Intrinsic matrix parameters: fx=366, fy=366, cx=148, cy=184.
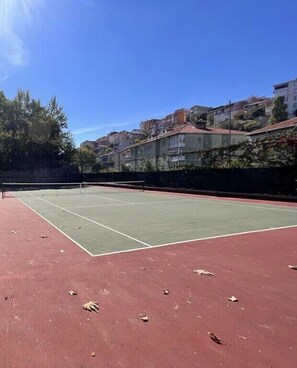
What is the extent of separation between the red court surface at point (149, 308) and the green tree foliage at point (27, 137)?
148ft

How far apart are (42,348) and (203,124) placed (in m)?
62.9

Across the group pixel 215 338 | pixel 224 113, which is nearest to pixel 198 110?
pixel 224 113

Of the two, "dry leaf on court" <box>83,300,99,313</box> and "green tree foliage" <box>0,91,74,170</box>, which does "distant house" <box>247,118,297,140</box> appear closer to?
"green tree foliage" <box>0,91,74,170</box>

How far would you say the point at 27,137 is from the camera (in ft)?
164

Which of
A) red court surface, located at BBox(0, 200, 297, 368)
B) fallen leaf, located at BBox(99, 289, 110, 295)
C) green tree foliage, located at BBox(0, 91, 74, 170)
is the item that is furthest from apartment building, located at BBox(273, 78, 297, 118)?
fallen leaf, located at BBox(99, 289, 110, 295)

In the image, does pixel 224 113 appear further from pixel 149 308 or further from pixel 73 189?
pixel 149 308

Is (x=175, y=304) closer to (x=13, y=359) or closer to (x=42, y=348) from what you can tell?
(x=42, y=348)

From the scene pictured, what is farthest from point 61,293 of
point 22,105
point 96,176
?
point 22,105

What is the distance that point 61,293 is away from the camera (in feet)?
15.8

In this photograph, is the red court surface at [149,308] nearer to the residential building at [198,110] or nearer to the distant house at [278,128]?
the distant house at [278,128]

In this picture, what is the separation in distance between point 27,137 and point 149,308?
49.1 m

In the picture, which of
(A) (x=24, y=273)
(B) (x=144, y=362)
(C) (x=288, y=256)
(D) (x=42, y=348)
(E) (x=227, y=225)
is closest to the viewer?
(B) (x=144, y=362)

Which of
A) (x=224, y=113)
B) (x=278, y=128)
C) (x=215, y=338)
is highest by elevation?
(x=224, y=113)

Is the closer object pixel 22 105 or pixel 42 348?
pixel 42 348
